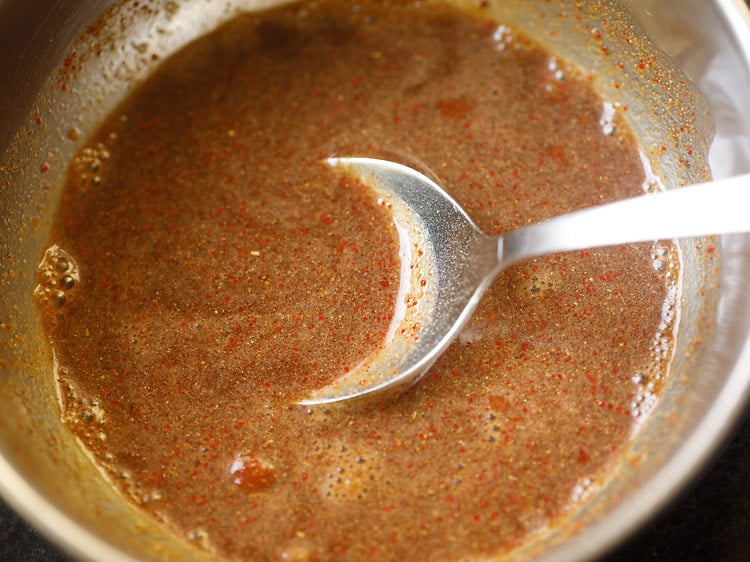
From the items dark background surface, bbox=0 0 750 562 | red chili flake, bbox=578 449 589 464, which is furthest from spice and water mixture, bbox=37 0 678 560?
dark background surface, bbox=0 0 750 562

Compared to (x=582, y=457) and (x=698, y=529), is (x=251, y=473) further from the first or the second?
(x=698, y=529)

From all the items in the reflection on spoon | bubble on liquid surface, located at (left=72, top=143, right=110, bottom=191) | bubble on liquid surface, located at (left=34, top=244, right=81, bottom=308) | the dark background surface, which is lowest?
the dark background surface

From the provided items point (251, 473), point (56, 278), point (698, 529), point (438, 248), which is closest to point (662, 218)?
point (438, 248)

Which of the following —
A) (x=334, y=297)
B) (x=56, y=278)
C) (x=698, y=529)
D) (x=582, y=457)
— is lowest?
(x=698, y=529)

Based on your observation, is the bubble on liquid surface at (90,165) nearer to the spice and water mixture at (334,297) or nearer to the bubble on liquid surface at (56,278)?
the spice and water mixture at (334,297)

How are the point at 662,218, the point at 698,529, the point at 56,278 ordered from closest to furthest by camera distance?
the point at 662,218, the point at 698,529, the point at 56,278

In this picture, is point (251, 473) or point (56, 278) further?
point (56, 278)

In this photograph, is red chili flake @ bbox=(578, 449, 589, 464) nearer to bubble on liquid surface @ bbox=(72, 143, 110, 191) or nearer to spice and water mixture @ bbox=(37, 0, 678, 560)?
spice and water mixture @ bbox=(37, 0, 678, 560)
